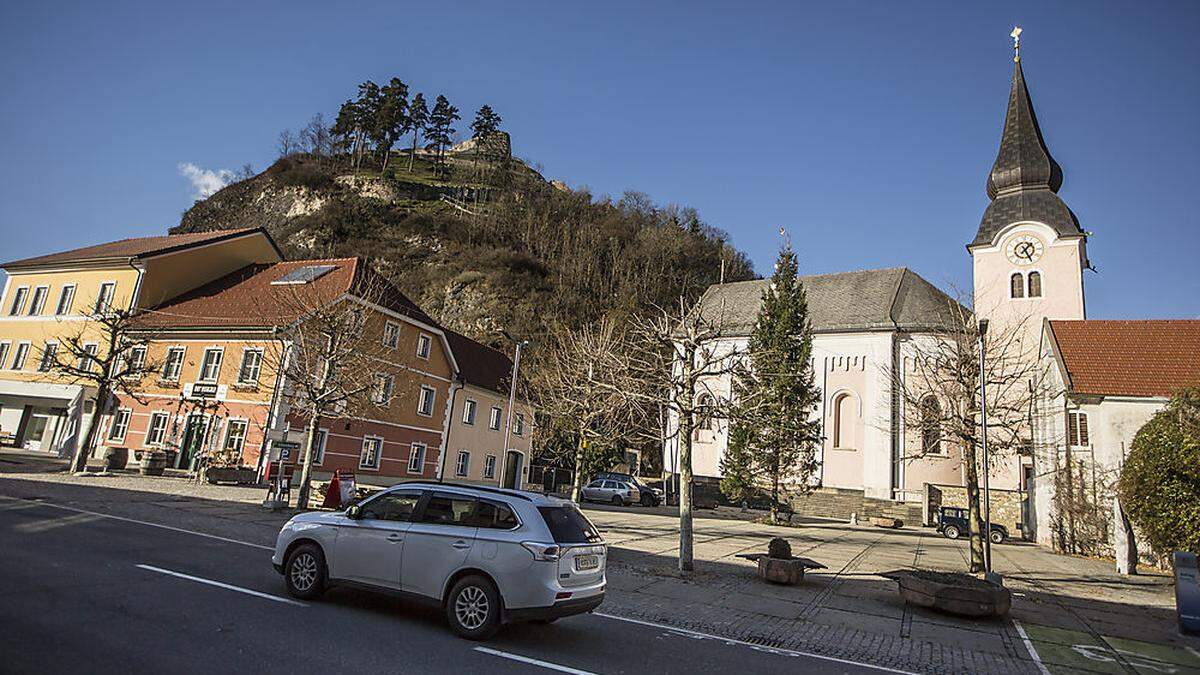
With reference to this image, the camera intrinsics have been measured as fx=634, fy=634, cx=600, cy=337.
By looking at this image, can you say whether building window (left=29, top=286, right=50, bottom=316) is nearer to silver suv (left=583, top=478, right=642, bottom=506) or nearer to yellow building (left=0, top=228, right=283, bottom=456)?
yellow building (left=0, top=228, right=283, bottom=456)

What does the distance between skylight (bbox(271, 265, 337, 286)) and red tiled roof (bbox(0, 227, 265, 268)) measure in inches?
235

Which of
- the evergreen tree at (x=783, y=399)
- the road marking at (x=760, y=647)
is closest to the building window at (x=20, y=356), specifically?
the evergreen tree at (x=783, y=399)

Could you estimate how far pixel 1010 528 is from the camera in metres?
37.7

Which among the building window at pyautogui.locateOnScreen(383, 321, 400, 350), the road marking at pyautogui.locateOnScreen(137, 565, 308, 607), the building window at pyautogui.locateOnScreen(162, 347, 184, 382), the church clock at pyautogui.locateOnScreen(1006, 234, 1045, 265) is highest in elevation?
the church clock at pyautogui.locateOnScreen(1006, 234, 1045, 265)

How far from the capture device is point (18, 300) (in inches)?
1451

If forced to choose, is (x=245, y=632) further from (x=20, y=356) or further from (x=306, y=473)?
(x=20, y=356)

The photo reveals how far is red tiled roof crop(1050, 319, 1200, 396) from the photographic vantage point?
24.3 meters

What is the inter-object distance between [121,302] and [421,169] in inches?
3191

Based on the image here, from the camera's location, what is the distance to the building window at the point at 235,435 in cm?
2777

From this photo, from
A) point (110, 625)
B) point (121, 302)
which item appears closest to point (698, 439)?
point (121, 302)

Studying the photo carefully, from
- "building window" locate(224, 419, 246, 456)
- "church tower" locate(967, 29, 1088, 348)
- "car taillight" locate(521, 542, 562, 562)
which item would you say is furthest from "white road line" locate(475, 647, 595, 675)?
"church tower" locate(967, 29, 1088, 348)

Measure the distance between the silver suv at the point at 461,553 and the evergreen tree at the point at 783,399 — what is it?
2776 cm

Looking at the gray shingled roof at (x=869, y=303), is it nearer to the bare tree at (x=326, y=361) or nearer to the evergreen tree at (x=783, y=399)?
the evergreen tree at (x=783, y=399)

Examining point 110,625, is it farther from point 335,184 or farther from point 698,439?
point 335,184
